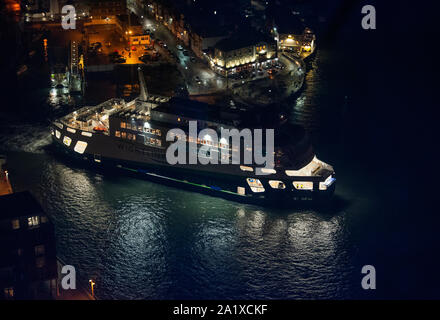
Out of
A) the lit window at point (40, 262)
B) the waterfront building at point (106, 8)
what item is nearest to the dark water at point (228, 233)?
the lit window at point (40, 262)

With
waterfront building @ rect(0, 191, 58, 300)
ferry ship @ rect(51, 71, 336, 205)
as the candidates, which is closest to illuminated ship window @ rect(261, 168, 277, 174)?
ferry ship @ rect(51, 71, 336, 205)

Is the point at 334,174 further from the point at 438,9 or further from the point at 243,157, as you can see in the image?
the point at 438,9

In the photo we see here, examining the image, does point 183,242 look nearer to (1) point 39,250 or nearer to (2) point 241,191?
(2) point 241,191

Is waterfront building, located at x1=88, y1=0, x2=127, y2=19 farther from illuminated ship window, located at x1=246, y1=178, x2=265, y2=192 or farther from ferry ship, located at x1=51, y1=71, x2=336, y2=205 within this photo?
illuminated ship window, located at x1=246, y1=178, x2=265, y2=192
